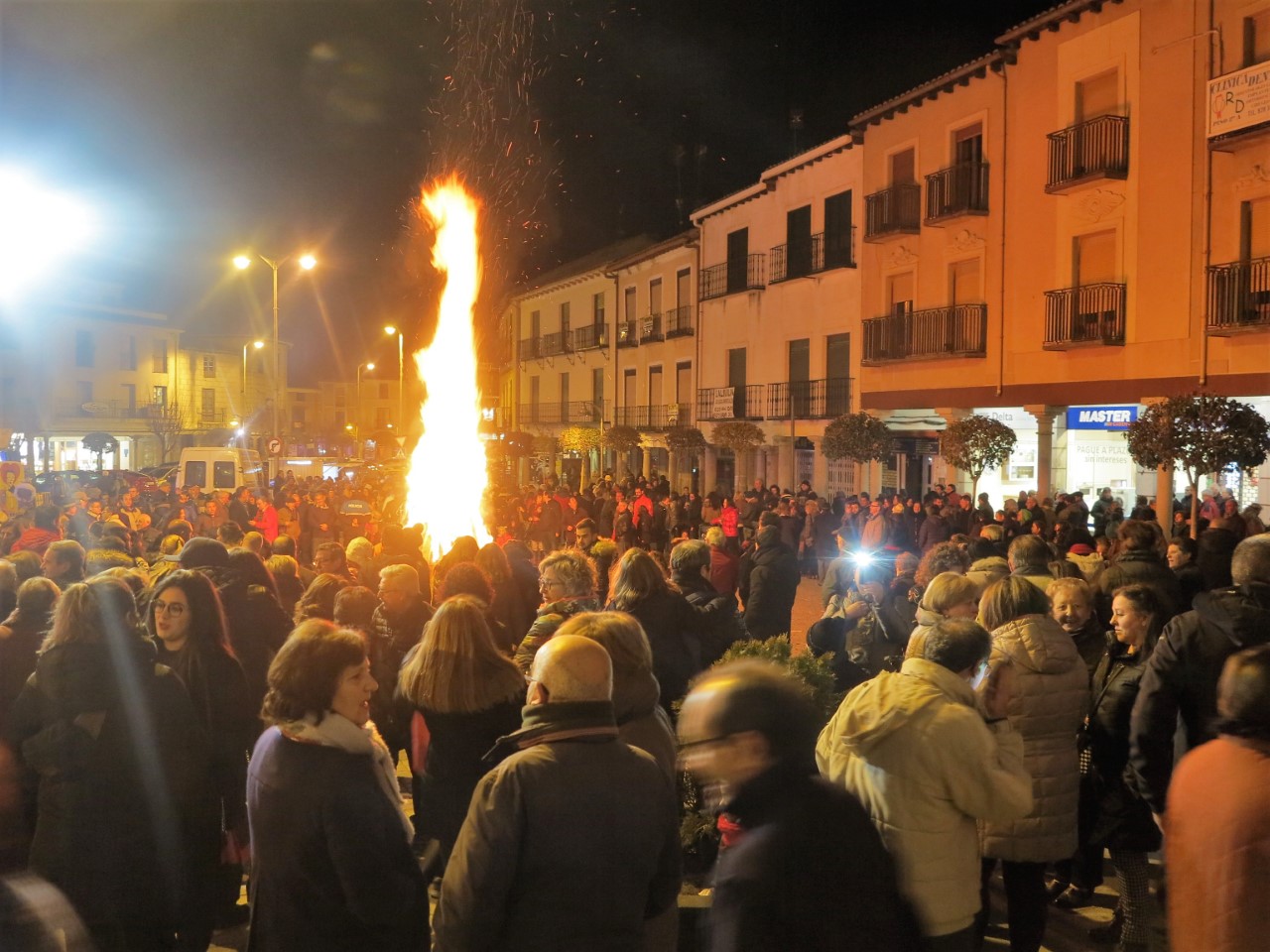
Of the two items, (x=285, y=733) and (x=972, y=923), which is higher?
(x=285, y=733)

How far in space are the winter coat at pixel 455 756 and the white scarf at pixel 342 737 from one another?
100cm

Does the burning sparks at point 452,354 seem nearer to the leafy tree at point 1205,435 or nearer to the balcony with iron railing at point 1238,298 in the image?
the leafy tree at point 1205,435

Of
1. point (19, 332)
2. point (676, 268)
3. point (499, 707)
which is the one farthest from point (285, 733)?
point (19, 332)

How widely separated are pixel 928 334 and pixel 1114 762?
18.5 meters

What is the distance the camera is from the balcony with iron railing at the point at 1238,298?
15656 mm

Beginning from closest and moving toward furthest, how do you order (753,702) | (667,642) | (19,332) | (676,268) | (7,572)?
(753,702)
(667,642)
(7,572)
(676,268)
(19,332)

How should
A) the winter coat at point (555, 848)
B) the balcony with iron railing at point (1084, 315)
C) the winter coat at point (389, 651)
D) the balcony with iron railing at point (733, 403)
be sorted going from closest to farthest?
1. the winter coat at point (555, 848)
2. the winter coat at point (389, 651)
3. the balcony with iron railing at point (1084, 315)
4. the balcony with iron railing at point (733, 403)

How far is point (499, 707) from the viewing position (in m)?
4.25

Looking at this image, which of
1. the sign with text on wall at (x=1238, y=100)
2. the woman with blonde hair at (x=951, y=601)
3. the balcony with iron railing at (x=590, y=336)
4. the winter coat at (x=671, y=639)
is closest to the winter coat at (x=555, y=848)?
the woman with blonde hair at (x=951, y=601)

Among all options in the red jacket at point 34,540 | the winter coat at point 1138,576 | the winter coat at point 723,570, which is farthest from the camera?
the red jacket at point 34,540

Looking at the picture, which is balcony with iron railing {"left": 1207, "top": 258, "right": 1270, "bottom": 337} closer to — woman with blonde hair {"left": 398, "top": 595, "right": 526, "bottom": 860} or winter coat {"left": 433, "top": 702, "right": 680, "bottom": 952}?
woman with blonde hair {"left": 398, "top": 595, "right": 526, "bottom": 860}

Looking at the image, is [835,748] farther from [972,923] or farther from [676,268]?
[676,268]

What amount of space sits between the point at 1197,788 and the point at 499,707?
2.48m

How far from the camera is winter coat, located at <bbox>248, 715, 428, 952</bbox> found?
119 inches
